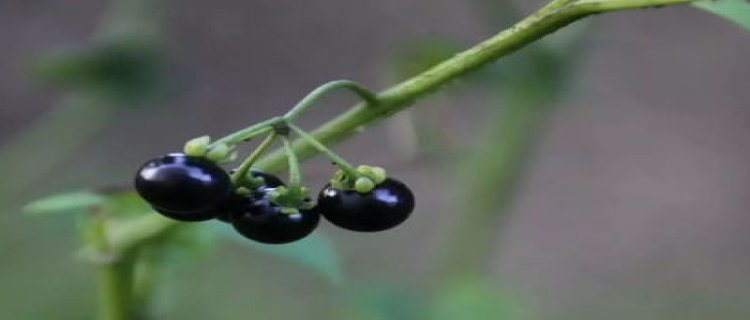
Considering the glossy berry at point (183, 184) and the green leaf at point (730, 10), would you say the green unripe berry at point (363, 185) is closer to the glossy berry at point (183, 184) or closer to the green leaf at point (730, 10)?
the glossy berry at point (183, 184)

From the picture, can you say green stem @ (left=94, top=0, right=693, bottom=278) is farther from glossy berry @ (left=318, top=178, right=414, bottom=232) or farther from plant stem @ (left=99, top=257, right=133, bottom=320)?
plant stem @ (left=99, top=257, right=133, bottom=320)

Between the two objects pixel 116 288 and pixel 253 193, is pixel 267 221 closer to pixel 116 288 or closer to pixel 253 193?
pixel 253 193

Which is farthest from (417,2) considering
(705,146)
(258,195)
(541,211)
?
(258,195)

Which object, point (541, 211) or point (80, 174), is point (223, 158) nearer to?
point (80, 174)

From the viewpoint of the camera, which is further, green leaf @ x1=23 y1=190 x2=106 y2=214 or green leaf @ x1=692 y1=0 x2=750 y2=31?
green leaf @ x1=23 y1=190 x2=106 y2=214

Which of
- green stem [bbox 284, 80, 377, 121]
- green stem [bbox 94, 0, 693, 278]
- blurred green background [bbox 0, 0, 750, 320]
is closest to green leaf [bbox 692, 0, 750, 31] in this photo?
green stem [bbox 94, 0, 693, 278]

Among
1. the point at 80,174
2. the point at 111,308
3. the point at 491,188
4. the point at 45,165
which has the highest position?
the point at 80,174
